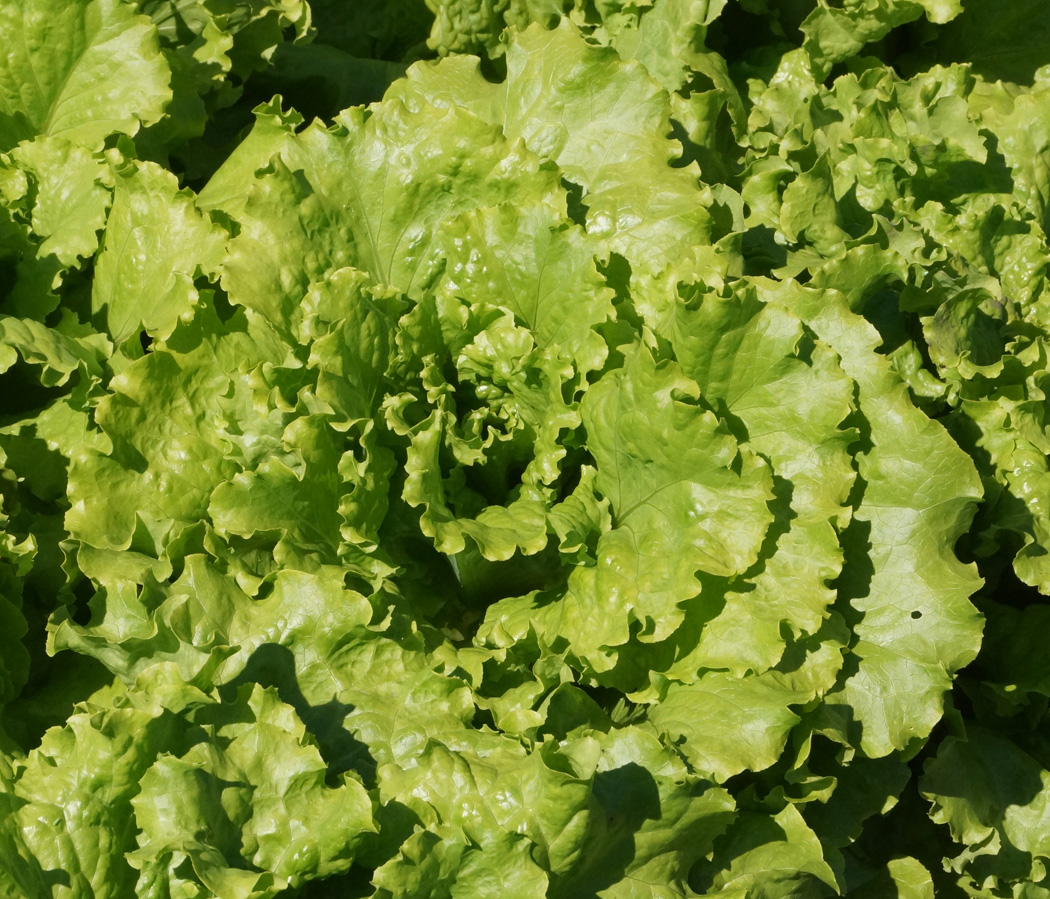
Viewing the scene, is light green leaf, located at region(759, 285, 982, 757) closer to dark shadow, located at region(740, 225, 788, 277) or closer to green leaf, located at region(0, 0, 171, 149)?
dark shadow, located at region(740, 225, 788, 277)

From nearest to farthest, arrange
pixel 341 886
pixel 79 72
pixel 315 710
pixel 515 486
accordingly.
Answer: pixel 341 886 < pixel 315 710 < pixel 515 486 < pixel 79 72

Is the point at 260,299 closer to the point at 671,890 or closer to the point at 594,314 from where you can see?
the point at 594,314

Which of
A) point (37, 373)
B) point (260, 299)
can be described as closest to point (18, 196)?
point (37, 373)

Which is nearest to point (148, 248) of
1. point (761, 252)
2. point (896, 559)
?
point (761, 252)

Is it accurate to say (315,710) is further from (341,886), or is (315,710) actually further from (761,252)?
(761,252)

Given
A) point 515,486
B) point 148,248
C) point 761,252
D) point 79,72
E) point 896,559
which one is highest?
point 79,72

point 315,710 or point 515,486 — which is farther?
point 515,486

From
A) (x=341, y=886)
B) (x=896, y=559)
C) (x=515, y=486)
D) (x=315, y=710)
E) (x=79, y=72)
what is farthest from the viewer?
(x=79, y=72)

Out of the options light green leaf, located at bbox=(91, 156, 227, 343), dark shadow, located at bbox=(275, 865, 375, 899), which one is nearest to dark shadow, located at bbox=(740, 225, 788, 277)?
light green leaf, located at bbox=(91, 156, 227, 343)

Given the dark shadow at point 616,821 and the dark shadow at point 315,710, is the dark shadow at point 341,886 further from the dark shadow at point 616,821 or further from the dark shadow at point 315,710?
the dark shadow at point 616,821
